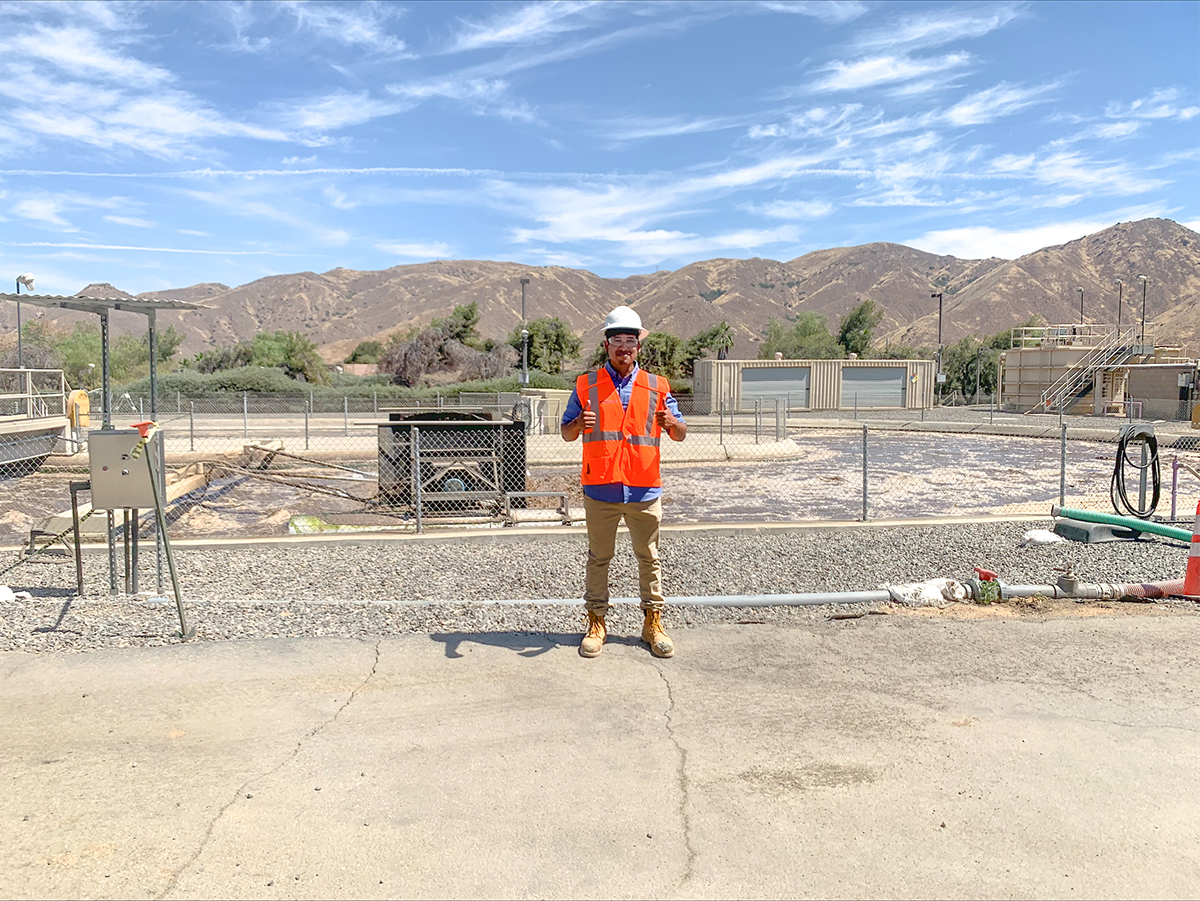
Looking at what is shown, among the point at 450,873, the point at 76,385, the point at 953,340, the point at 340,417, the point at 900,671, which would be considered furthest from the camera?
the point at 953,340

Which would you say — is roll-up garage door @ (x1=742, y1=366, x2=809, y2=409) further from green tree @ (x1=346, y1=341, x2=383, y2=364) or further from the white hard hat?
green tree @ (x1=346, y1=341, x2=383, y2=364)

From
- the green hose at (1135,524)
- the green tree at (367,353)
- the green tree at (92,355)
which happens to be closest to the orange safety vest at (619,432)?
the green hose at (1135,524)

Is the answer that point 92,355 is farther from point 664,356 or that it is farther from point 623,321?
point 623,321

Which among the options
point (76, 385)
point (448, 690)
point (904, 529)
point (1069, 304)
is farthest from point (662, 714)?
point (1069, 304)

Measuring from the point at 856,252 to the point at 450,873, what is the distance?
172157 millimetres

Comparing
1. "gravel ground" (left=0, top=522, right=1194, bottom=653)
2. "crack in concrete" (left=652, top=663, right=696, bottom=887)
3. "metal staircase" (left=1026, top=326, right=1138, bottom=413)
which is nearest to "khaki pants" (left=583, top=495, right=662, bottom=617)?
"gravel ground" (left=0, top=522, right=1194, bottom=653)

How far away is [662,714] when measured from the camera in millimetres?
4297

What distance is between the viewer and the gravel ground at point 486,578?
5785 mm

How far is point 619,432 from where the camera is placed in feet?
16.5

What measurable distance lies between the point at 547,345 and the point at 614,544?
54934 millimetres

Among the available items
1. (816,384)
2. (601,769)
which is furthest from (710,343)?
(601,769)

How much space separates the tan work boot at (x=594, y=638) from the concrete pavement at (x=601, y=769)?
107 millimetres

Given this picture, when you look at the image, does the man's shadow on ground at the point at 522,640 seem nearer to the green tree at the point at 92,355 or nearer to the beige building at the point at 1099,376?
the beige building at the point at 1099,376

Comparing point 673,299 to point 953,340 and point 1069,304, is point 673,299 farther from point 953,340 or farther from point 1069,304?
point 1069,304
